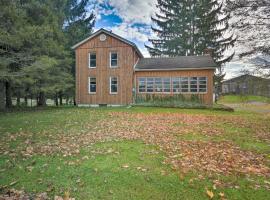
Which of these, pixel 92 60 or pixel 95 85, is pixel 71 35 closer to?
pixel 92 60

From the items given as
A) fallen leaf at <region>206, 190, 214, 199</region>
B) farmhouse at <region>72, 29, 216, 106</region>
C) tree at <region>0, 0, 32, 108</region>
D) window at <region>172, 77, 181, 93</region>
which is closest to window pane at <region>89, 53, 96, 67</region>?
farmhouse at <region>72, 29, 216, 106</region>

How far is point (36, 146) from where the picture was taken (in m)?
6.86

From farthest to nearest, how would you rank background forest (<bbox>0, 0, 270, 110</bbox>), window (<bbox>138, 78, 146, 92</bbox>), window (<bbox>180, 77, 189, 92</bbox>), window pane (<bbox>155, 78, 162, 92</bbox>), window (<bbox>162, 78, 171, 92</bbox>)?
window (<bbox>138, 78, 146, 92</bbox>), window pane (<bbox>155, 78, 162, 92</bbox>), window (<bbox>162, 78, 171, 92</bbox>), window (<bbox>180, 77, 189, 92</bbox>), background forest (<bbox>0, 0, 270, 110</bbox>)

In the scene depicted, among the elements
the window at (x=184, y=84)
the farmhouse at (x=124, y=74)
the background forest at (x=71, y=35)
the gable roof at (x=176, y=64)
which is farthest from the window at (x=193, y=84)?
the background forest at (x=71, y=35)

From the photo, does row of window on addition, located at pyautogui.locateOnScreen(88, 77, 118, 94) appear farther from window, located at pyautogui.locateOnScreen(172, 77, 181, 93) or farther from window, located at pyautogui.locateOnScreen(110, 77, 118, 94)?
window, located at pyautogui.locateOnScreen(172, 77, 181, 93)

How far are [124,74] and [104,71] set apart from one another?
2.20 metres

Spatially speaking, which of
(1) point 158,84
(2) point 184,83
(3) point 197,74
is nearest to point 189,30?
(3) point 197,74

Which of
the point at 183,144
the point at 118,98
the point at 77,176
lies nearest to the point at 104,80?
the point at 118,98

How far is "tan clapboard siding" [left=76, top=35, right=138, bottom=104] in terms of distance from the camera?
23.0m

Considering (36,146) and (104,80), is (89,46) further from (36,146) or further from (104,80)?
(36,146)

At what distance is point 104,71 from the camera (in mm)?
23672

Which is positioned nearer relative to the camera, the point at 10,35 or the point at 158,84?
the point at 10,35

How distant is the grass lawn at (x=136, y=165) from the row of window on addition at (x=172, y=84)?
1355cm

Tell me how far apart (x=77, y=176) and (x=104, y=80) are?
19.5 metres
